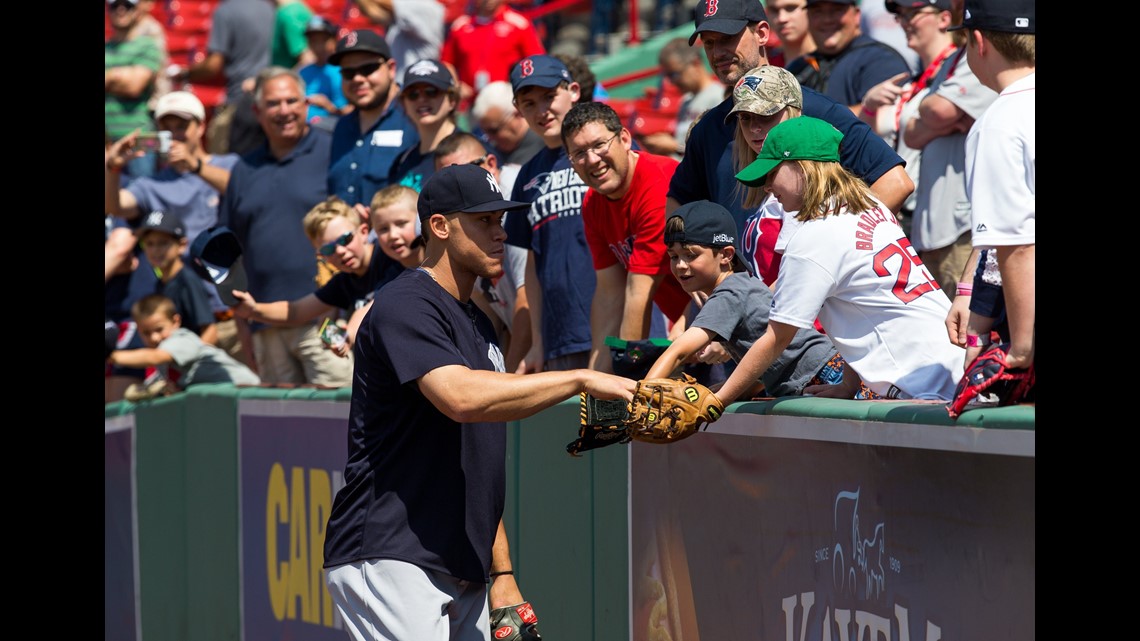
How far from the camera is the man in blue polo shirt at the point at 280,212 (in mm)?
8836

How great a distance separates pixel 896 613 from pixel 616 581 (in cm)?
165

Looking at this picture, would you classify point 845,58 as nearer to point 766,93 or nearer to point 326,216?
point 766,93

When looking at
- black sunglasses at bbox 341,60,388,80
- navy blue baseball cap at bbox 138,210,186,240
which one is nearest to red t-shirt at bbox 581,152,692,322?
black sunglasses at bbox 341,60,388,80

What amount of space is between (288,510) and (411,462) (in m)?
3.50

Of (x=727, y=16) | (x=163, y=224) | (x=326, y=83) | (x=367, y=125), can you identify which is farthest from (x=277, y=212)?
(x=727, y=16)

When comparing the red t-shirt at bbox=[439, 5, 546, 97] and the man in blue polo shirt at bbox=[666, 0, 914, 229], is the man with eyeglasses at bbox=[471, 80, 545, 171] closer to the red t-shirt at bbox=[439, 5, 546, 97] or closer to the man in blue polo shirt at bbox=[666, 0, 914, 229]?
the man in blue polo shirt at bbox=[666, 0, 914, 229]

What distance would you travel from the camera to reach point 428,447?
4.46 m

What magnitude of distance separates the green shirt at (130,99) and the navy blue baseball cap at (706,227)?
820 cm

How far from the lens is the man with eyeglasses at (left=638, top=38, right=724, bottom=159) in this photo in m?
10.1

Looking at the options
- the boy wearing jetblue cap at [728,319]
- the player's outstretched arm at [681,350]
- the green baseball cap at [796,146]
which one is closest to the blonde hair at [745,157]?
the boy wearing jetblue cap at [728,319]

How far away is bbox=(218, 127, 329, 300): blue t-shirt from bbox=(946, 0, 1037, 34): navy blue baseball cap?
5534 mm
